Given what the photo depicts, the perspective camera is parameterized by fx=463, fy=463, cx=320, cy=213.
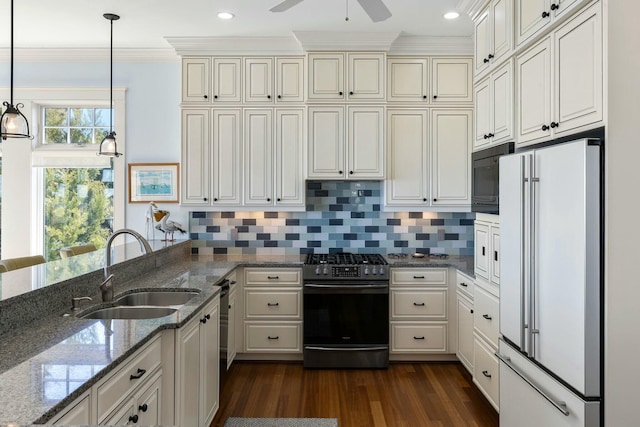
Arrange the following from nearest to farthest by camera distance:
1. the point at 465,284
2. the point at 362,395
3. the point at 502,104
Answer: the point at 502,104 < the point at 362,395 < the point at 465,284

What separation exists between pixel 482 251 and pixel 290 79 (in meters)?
2.28

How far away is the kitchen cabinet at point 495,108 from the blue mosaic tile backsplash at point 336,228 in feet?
4.63

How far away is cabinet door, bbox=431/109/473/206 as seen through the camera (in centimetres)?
417

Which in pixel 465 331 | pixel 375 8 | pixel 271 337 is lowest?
pixel 271 337

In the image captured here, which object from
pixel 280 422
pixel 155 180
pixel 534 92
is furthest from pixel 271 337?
pixel 534 92

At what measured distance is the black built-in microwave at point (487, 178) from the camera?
108 inches

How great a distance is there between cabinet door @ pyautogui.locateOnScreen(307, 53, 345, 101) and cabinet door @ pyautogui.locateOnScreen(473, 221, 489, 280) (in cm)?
174

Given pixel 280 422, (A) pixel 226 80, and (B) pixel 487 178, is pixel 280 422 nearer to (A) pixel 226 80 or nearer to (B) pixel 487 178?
(B) pixel 487 178

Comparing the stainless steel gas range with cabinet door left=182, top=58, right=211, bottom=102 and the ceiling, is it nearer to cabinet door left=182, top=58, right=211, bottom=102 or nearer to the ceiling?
cabinet door left=182, top=58, right=211, bottom=102

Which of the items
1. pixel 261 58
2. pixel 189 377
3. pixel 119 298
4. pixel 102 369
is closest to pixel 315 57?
pixel 261 58

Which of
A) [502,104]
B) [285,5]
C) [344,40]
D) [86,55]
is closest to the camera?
[285,5]

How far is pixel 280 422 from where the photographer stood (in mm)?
2914

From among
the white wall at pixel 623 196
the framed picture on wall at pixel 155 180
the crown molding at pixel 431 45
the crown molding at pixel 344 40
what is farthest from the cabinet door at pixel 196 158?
the white wall at pixel 623 196

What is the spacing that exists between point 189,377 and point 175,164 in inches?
105
